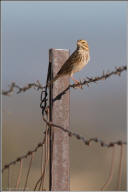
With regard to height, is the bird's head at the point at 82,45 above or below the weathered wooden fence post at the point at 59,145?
above

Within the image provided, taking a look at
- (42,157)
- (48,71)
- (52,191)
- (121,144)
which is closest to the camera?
(121,144)

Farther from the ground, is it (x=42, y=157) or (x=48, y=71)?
(x=48, y=71)

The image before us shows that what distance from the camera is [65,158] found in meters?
2.82

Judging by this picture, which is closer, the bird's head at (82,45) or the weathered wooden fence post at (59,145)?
the weathered wooden fence post at (59,145)

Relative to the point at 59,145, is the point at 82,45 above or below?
above

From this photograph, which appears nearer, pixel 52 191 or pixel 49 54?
pixel 52 191

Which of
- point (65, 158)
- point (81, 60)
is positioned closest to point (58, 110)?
point (65, 158)

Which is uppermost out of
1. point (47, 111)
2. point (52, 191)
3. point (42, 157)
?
point (47, 111)

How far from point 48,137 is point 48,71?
594 mm

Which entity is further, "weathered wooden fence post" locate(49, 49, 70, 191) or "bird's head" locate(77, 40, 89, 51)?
"bird's head" locate(77, 40, 89, 51)

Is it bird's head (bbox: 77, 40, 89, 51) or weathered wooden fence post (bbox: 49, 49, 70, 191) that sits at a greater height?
bird's head (bbox: 77, 40, 89, 51)

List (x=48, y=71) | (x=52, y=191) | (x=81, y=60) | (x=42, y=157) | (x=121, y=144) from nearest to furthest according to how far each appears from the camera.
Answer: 1. (x=121, y=144)
2. (x=52, y=191)
3. (x=42, y=157)
4. (x=48, y=71)
5. (x=81, y=60)

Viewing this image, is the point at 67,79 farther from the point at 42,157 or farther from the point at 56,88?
the point at 42,157

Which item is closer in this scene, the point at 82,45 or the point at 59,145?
the point at 59,145
